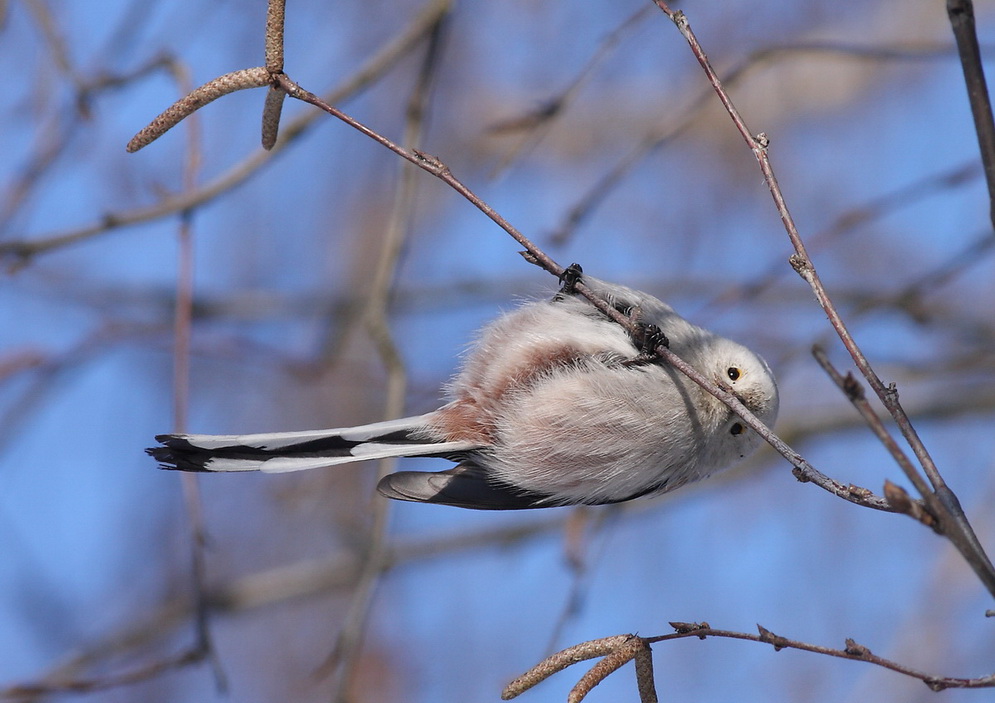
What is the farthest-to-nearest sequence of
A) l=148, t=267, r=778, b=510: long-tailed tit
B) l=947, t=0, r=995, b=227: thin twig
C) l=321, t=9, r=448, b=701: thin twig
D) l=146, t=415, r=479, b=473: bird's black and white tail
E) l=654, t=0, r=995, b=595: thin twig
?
l=321, t=9, r=448, b=701: thin twig < l=148, t=267, r=778, b=510: long-tailed tit < l=146, t=415, r=479, b=473: bird's black and white tail < l=947, t=0, r=995, b=227: thin twig < l=654, t=0, r=995, b=595: thin twig

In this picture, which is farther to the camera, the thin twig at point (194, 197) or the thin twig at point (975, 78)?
the thin twig at point (194, 197)

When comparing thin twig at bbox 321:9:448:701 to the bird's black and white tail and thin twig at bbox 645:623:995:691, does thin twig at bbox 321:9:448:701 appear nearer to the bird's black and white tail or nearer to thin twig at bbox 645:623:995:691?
the bird's black and white tail

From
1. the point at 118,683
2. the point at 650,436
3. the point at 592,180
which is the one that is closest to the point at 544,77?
the point at 592,180

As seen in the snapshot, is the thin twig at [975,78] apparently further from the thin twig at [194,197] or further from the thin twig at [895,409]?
the thin twig at [194,197]

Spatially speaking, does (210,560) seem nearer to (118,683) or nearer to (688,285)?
(688,285)

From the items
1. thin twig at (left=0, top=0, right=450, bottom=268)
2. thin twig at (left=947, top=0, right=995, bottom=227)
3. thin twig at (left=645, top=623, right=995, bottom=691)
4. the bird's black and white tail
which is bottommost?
thin twig at (left=645, top=623, right=995, bottom=691)

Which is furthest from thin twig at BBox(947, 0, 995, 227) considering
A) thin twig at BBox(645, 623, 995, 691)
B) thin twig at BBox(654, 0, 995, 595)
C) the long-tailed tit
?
the long-tailed tit

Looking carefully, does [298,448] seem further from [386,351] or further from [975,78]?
[975,78]

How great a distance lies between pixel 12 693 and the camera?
6.72 ft

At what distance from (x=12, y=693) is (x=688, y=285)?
2.97m

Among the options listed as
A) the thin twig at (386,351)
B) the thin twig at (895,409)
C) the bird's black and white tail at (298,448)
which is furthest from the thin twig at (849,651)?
the thin twig at (386,351)

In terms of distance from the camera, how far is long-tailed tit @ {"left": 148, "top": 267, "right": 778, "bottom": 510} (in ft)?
6.81

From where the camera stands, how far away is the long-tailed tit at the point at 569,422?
2.07 meters

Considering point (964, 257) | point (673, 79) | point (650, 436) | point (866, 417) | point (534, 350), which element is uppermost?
point (673, 79)
